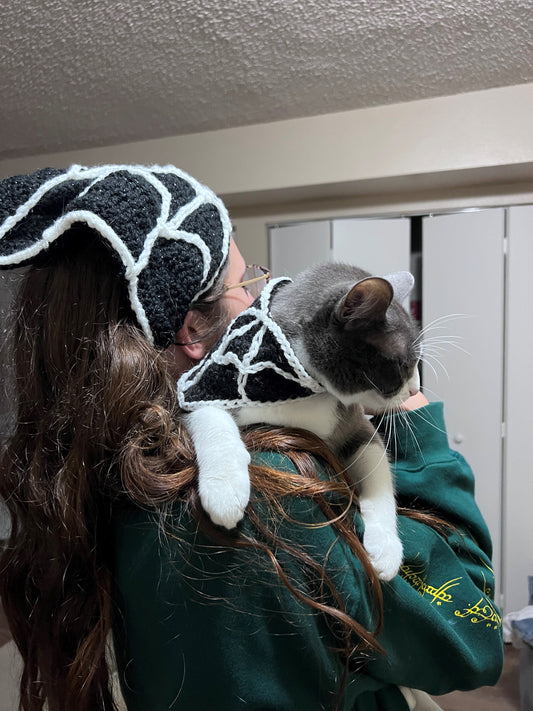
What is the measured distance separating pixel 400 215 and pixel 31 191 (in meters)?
1.78

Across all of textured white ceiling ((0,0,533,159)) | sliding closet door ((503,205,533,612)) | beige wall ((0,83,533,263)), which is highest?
textured white ceiling ((0,0,533,159))

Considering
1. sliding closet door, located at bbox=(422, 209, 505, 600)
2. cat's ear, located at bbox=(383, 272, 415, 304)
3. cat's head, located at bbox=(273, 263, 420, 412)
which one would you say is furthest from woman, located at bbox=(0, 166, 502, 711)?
sliding closet door, located at bbox=(422, 209, 505, 600)

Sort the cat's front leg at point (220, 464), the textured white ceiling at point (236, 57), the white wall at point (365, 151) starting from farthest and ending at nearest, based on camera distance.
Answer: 1. the white wall at point (365, 151)
2. the textured white ceiling at point (236, 57)
3. the cat's front leg at point (220, 464)

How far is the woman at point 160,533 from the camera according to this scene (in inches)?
20.1

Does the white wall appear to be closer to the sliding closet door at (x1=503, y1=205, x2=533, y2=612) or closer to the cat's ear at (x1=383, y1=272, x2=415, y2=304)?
the sliding closet door at (x1=503, y1=205, x2=533, y2=612)

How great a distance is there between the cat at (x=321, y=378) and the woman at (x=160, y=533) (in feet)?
0.10

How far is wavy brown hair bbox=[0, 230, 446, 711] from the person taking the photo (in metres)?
0.54

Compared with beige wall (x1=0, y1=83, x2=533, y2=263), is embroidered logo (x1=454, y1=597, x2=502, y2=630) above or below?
below

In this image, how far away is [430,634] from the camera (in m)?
0.55

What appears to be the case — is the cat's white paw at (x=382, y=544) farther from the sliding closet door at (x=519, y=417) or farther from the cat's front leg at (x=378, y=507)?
the sliding closet door at (x=519, y=417)

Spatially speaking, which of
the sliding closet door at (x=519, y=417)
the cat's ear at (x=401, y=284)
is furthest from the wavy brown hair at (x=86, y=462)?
the sliding closet door at (x=519, y=417)

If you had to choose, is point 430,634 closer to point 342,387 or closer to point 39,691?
point 342,387

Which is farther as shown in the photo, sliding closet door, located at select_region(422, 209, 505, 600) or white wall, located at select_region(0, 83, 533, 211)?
sliding closet door, located at select_region(422, 209, 505, 600)

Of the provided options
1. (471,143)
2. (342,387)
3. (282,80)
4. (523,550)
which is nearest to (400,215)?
(471,143)
